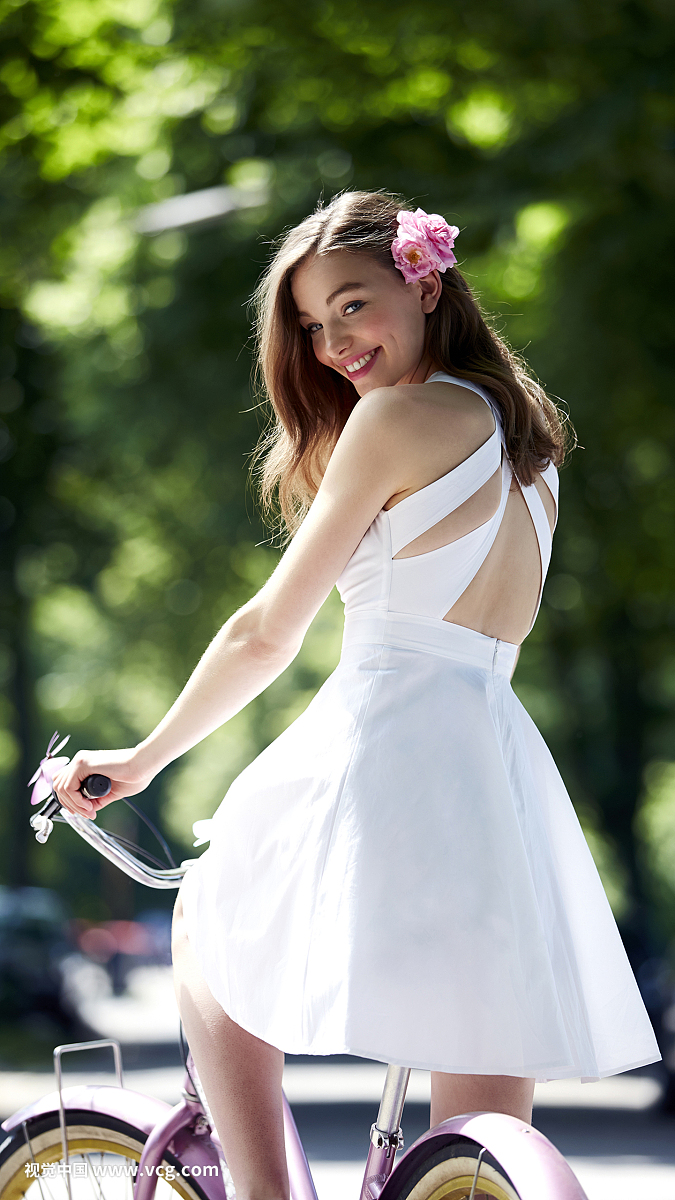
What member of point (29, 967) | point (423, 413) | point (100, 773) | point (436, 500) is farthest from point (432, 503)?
point (29, 967)

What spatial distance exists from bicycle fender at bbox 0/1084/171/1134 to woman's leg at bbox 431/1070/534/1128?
2.43 feet

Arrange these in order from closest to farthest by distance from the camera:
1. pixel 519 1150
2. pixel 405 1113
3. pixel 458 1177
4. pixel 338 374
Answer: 1. pixel 519 1150
2. pixel 458 1177
3. pixel 338 374
4. pixel 405 1113

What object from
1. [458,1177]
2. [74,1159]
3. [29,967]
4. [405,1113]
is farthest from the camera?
[29,967]

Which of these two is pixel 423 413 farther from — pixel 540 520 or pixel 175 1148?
pixel 175 1148

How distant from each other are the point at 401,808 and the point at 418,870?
0.30 feet

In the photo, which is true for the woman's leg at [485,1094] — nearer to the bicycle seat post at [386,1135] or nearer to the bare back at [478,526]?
the bicycle seat post at [386,1135]

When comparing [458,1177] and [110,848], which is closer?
[458,1177]

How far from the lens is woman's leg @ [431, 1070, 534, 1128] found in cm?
198

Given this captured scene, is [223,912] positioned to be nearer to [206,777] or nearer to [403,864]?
[403,864]

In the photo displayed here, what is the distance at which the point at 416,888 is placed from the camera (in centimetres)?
187

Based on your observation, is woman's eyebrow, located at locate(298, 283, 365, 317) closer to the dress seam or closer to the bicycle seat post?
the dress seam

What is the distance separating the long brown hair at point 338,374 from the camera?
87.4 inches

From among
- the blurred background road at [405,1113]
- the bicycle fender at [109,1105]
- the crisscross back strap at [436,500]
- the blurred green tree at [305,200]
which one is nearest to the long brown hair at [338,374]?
the crisscross back strap at [436,500]

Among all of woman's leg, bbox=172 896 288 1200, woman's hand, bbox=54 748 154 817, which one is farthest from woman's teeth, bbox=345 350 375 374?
woman's leg, bbox=172 896 288 1200
